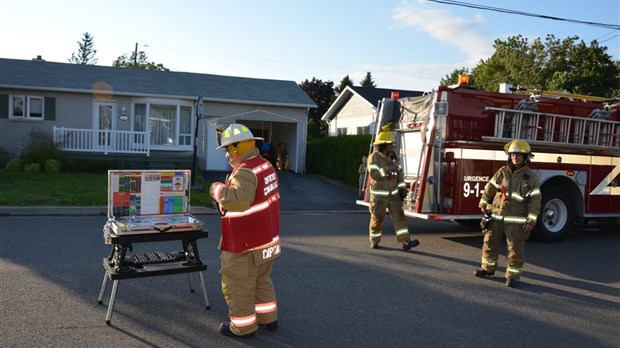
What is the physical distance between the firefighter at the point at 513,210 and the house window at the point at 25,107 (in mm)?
19486

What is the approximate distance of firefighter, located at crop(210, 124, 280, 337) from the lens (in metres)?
4.62

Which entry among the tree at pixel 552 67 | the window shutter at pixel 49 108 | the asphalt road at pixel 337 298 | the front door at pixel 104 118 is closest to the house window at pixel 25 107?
the window shutter at pixel 49 108

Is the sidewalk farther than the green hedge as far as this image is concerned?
No

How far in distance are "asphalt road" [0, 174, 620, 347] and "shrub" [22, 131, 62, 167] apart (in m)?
10.4

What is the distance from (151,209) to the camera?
543 cm

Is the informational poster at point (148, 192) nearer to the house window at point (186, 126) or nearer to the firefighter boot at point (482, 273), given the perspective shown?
the firefighter boot at point (482, 273)

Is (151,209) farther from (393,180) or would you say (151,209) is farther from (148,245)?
(393,180)

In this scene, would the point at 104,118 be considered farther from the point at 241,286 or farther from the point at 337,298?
the point at 241,286

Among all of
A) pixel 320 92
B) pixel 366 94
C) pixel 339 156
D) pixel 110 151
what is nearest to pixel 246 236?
pixel 339 156

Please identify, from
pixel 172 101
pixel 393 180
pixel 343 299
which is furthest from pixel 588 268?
pixel 172 101

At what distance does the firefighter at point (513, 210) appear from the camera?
6.79 metres

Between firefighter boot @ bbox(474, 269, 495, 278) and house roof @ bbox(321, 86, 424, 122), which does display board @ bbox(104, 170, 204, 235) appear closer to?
firefighter boot @ bbox(474, 269, 495, 278)

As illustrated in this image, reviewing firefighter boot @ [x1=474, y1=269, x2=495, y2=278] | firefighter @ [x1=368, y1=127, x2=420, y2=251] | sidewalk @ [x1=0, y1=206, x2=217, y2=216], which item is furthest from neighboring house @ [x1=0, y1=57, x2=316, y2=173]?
firefighter boot @ [x1=474, y1=269, x2=495, y2=278]

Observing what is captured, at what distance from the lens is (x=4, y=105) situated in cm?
2120
